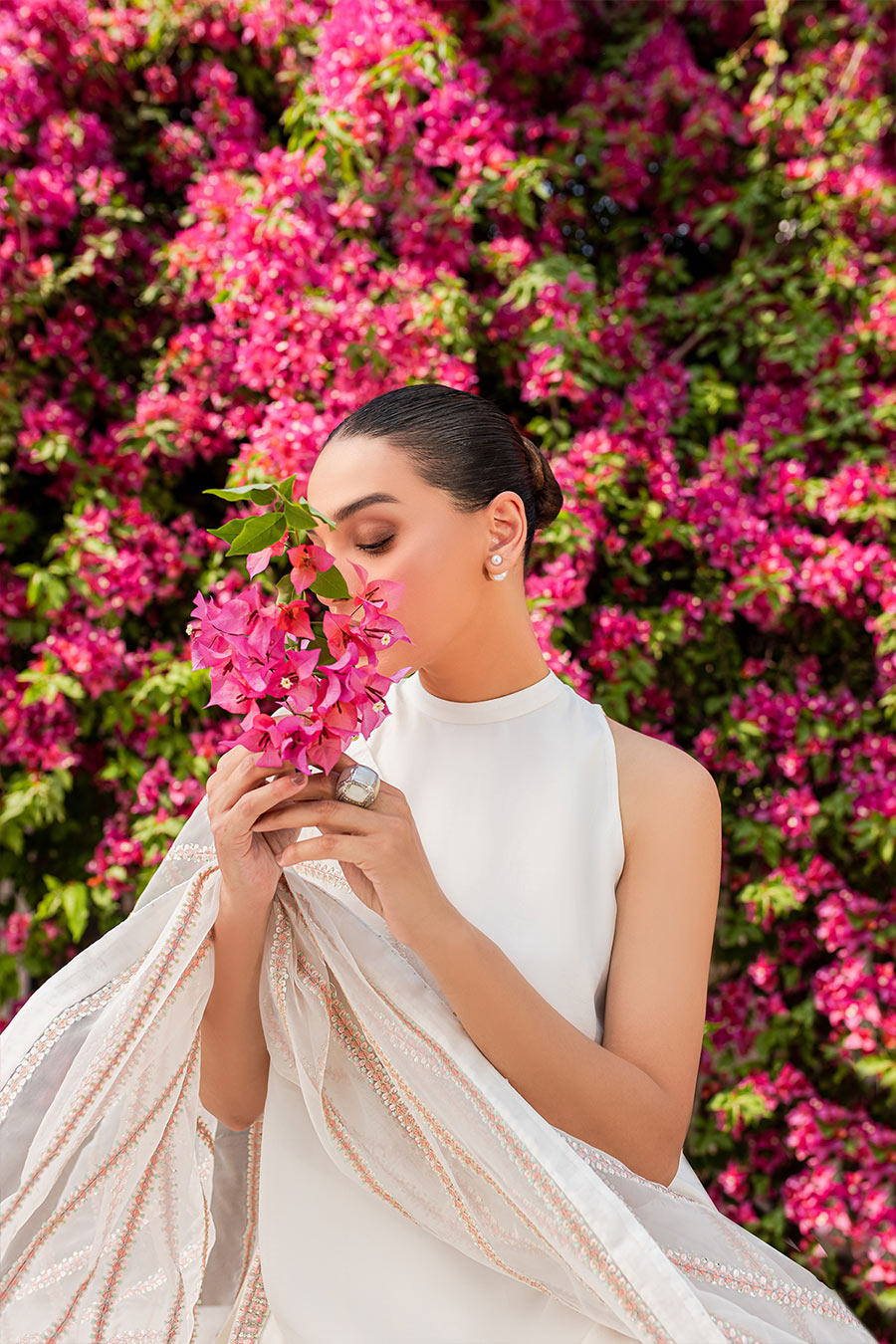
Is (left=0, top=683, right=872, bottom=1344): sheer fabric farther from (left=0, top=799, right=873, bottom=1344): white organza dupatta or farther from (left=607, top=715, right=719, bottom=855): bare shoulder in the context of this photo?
(left=607, top=715, right=719, bottom=855): bare shoulder

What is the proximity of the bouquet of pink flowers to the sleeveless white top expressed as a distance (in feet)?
0.94

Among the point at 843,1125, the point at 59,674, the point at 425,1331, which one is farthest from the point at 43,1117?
the point at 843,1125

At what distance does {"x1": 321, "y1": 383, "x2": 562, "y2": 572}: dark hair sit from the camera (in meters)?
1.30

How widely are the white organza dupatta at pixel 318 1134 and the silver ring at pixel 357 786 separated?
0.14m

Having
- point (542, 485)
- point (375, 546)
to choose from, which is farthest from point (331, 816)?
point (542, 485)

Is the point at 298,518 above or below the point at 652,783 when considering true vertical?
above

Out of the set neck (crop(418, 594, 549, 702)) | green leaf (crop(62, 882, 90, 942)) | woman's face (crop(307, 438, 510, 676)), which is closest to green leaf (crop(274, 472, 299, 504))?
woman's face (crop(307, 438, 510, 676))

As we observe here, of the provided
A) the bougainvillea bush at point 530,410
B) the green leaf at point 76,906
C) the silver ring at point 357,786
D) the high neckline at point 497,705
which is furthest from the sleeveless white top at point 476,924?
the green leaf at point 76,906

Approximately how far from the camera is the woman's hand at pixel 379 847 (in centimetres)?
99

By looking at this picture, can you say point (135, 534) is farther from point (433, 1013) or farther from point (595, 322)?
point (433, 1013)

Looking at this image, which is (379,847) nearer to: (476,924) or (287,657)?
(287,657)

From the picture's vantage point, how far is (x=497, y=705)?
1.49 metres

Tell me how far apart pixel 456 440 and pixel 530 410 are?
1.46 m

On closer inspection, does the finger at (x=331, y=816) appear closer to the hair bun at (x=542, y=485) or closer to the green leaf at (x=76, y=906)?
the hair bun at (x=542, y=485)
